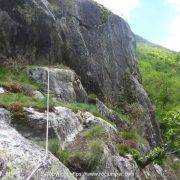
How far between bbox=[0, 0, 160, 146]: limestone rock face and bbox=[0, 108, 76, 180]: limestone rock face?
13.2m

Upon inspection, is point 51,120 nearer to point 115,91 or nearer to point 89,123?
point 89,123

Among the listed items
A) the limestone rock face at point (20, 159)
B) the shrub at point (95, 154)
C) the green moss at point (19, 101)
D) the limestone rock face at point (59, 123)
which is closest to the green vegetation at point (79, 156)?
the shrub at point (95, 154)

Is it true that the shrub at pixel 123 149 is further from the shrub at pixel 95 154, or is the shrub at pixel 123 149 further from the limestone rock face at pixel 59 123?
the shrub at pixel 95 154

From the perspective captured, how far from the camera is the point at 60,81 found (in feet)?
90.6

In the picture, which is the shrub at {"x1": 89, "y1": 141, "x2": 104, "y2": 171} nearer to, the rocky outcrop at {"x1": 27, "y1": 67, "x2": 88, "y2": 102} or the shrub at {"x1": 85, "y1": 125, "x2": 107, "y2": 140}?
the shrub at {"x1": 85, "y1": 125, "x2": 107, "y2": 140}

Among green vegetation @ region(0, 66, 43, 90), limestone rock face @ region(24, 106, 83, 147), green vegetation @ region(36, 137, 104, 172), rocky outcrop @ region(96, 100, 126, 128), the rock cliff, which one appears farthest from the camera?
rocky outcrop @ region(96, 100, 126, 128)

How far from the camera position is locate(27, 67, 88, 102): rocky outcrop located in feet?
86.8

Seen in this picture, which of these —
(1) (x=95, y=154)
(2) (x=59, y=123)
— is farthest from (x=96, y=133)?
(1) (x=95, y=154)

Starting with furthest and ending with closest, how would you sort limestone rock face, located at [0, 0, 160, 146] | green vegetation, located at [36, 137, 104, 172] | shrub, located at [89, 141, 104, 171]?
limestone rock face, located at [0, 0, 160, 146] < shrub, located at [89, 141, 104, 171] < green vegetation, located at [36, 137, 104, 172]

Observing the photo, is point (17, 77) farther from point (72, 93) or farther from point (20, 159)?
point (20, 159)

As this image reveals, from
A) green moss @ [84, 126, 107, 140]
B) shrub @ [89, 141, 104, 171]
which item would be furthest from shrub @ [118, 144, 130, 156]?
shrub @ [89, 141, 104, 171]

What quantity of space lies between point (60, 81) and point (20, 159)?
15.3m

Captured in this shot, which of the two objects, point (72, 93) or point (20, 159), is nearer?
point (20, 159)

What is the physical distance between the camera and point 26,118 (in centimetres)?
1741
